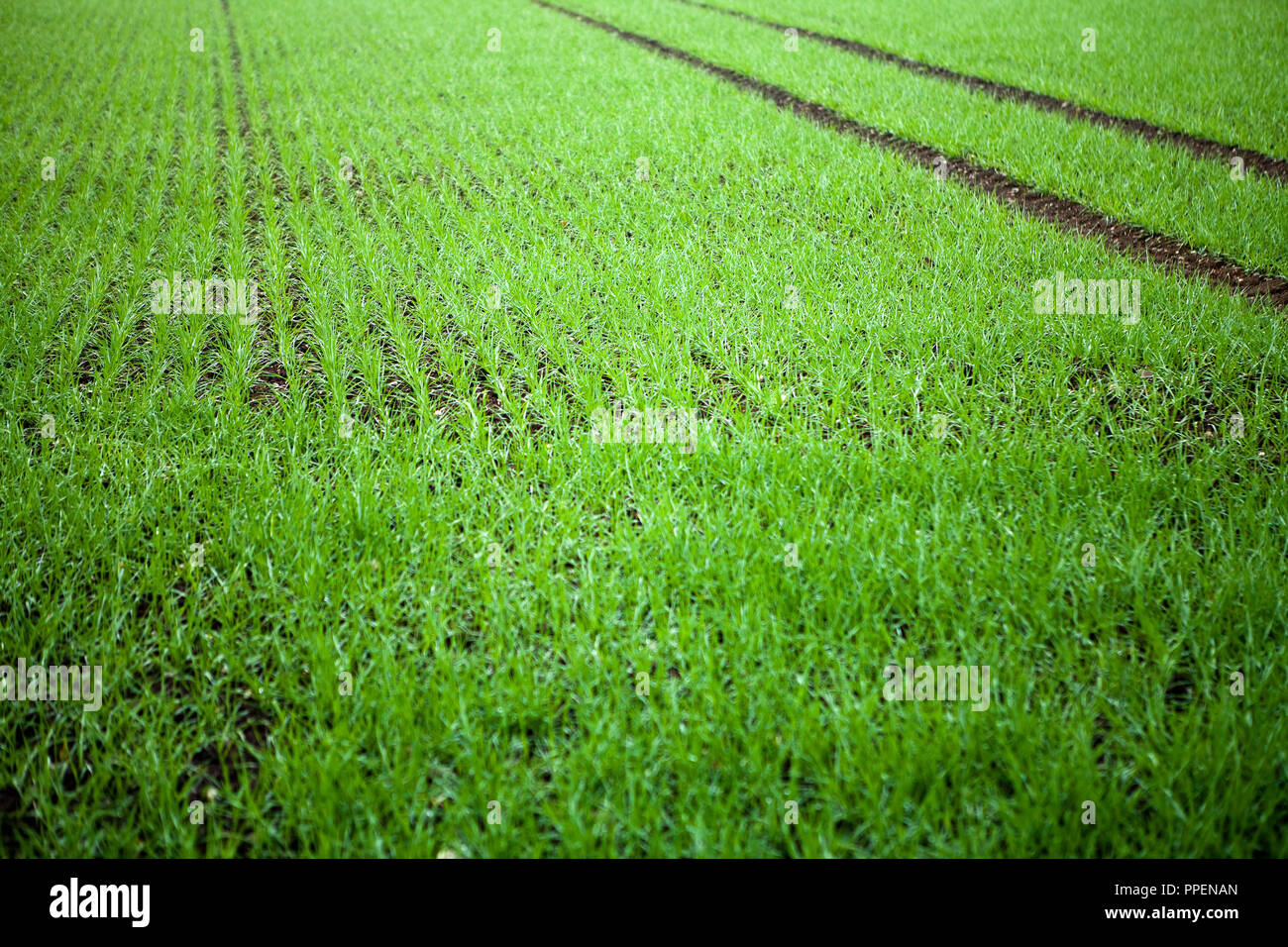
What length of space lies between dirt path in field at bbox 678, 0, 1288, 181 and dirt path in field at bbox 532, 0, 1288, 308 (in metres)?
1.56

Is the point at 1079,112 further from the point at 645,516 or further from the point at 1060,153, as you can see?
the point at 645,516

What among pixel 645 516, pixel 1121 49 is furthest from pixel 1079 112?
pixel 645 516

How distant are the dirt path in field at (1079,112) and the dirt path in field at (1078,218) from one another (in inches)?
61.3

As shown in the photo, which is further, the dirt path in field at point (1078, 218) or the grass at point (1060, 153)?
the grass at point (1060, 153)

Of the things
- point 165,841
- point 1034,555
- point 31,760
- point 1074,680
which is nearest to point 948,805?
point 1074,680

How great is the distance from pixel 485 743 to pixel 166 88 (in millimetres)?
11489

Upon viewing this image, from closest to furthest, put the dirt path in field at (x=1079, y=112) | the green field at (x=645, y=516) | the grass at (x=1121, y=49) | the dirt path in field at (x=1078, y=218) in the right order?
1. the green field at (x=645, y=516)
2. the dirt path in field at (x=1078, y=218)
3. the dirt path in field at (x=1079, y=112)
4. the grass at (x=1121, y=49)

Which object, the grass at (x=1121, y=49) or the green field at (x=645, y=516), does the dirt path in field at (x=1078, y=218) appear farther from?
the grass at (x=1121, y=49)

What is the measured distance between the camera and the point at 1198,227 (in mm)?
4785

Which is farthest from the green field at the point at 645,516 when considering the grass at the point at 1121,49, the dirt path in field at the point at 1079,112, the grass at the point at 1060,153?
the grass at the point at 1121,49

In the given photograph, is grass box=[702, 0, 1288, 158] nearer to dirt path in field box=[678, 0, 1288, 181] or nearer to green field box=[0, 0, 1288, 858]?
dirt path in field box=[678, 0, 1288, 181]

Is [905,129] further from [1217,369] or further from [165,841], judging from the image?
[165,841]

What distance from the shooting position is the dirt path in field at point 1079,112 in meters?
6.03

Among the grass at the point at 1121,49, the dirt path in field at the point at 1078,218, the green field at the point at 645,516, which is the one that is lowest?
the green field at the point at 645,516
